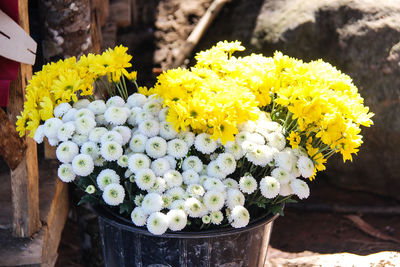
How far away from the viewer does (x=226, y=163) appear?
1.84 metres

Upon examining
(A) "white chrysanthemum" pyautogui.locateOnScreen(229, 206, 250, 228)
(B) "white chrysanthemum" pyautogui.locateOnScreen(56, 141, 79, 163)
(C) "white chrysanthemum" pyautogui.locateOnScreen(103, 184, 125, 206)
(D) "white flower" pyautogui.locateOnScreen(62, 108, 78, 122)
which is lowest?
(A) "white chrysanthemum" pyautogui.locateOnScreen(229, 206, 250, 228)

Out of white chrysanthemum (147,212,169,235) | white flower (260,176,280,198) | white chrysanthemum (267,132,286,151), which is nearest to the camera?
white chrysanthemum (147,212,169,235)

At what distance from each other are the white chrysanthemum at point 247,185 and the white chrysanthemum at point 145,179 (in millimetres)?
306

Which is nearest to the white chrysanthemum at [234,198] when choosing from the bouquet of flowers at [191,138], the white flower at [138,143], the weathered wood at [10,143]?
the bouquet of flowers at [191,138]

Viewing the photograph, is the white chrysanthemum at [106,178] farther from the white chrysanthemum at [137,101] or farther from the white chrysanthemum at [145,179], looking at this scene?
the white chrysanthemum at [137,101]

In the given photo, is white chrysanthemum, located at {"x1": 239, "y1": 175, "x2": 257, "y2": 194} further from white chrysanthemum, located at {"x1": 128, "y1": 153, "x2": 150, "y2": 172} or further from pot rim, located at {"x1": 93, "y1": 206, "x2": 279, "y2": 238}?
white chrysanthemum, located at {"x1": 128, "y1": 153, "x2": 150, "y2": 172}

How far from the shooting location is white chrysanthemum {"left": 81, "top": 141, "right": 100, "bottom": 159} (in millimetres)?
1845

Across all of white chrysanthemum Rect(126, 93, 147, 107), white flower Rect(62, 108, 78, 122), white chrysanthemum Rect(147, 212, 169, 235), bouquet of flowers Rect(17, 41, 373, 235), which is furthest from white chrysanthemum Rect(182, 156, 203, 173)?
white flower Rect(62, 108, 78, 122)

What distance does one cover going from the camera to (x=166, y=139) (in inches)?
76.5

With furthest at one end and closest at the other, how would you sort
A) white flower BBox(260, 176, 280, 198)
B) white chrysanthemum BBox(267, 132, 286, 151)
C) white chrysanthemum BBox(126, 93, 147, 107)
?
white chrysanthemum BBox(126, 93, 147, 107), white chrysanthemum BBox(267, 132, 286, 151), white flower BBox(260, 176, 280, 198)

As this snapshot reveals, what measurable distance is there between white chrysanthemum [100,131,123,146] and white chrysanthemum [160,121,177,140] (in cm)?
16

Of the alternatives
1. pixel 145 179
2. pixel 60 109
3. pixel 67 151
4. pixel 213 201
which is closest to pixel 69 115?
pixel 60 109

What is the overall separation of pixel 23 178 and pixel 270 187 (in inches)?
41.5

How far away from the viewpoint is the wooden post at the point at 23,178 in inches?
83.5
